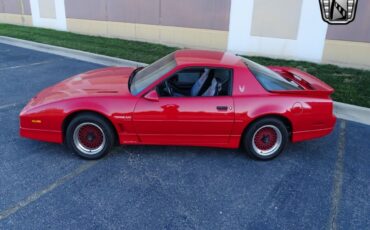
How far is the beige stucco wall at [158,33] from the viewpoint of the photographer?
10445 millimetres

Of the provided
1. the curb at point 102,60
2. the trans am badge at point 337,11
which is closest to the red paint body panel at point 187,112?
the curb at point 102,60

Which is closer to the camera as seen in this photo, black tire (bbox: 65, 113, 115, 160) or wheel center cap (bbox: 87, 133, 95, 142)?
black tire (bbox: 65, 113, 115, 160)

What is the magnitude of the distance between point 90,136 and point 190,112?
1.32 m

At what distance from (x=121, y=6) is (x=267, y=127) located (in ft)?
32.7

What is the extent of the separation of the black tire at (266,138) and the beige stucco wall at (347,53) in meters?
5.72

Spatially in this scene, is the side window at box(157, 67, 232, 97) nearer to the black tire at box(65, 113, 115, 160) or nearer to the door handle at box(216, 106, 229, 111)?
the door handle at box(216, 106, 229, 111)

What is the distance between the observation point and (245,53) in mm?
10062

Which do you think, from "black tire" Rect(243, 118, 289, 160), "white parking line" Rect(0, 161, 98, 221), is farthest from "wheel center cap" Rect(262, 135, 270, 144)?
"white parking line" Rect(0, 161, 98, 221)

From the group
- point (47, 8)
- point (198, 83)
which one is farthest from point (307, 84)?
point (47, 8)

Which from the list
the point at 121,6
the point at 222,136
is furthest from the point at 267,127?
the point at 121,6

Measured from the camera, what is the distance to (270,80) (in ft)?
13.6

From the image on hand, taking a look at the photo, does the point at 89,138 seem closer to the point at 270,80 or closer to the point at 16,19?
the point at 270,80

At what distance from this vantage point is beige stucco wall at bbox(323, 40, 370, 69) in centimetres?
834

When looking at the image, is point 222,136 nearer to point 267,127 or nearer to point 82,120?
point 267,127
